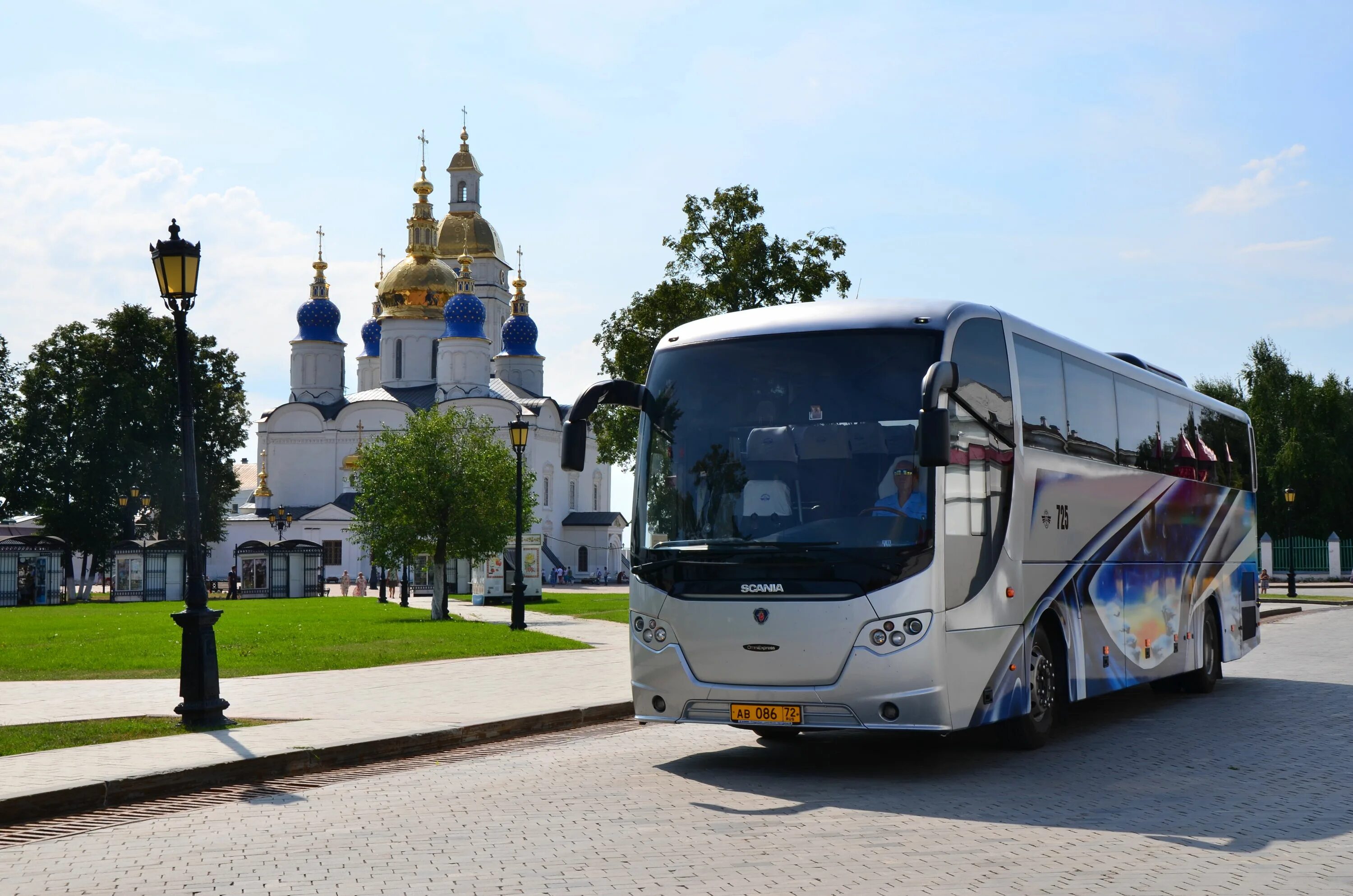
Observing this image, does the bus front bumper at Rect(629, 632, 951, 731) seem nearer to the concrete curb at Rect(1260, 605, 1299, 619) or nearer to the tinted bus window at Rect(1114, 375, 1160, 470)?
the tinted bus window at Rect(1114, 375, 1160, 470)

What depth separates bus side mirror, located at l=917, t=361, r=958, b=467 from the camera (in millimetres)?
9258

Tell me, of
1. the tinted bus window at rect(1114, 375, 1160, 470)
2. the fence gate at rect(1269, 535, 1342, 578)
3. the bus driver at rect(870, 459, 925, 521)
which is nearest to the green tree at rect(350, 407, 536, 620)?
the tinted bus window at rect(1114, 375, 1160, 470)

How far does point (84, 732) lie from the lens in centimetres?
1204

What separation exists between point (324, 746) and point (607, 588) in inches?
2440

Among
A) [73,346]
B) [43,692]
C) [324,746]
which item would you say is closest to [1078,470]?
[324,746]

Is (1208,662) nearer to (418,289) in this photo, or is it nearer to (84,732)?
(84,732)

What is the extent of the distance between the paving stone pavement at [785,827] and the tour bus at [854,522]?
24.8 inches

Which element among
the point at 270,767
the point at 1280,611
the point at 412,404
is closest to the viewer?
the point at 270,767

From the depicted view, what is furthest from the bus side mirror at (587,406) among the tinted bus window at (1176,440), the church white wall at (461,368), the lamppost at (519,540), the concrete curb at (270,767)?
the church white wall at (461,368)

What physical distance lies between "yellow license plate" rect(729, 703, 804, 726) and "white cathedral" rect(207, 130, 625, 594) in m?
72.7

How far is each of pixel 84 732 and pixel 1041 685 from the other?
8119 millimetres

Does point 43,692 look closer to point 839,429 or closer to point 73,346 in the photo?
point 839,429

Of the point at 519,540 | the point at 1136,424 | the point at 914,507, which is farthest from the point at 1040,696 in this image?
the point at 519,540

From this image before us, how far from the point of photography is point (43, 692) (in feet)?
52.9
